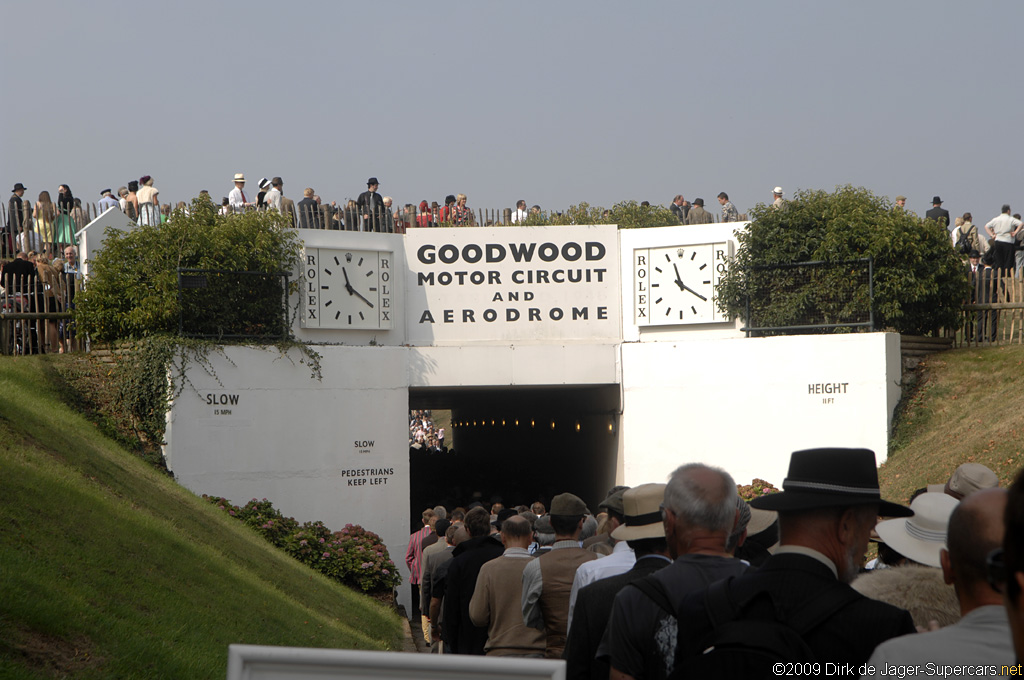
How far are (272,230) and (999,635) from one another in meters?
16.0

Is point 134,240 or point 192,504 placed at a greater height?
point 134,240

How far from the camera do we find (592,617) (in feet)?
14.5

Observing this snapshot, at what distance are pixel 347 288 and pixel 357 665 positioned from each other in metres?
15.4

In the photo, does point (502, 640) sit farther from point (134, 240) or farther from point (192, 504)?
point (134, 240)

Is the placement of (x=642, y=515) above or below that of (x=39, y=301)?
below

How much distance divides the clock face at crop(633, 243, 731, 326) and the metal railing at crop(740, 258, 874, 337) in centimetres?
59

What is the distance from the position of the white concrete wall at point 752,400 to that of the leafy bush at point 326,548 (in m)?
4.78

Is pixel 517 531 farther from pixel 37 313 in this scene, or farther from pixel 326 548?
pixel 37 313

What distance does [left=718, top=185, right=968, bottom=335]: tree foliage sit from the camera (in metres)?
17.1

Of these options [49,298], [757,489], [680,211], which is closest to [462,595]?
[757,489]

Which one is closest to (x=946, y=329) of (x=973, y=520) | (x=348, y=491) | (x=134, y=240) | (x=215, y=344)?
(x=348, y=491)

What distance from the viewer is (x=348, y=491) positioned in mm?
17031

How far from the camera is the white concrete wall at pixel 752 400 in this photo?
1645cm

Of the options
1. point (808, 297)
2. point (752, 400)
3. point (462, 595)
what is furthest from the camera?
point (808, 297)
